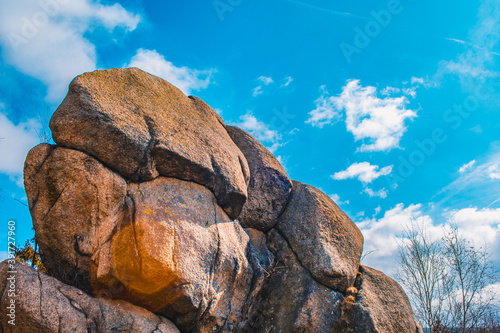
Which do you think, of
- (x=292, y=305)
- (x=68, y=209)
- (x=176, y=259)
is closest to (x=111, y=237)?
(x=68, y=209)

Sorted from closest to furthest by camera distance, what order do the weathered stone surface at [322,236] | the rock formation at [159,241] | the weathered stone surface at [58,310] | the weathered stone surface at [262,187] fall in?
the weathered stone surface at [58,310] < the rock formation at [159,241] < the weathered stone surface at [322,236] < the weathered stone surface at [262,187]

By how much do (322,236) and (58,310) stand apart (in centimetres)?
706

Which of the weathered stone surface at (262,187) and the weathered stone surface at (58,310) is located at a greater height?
the weathered stone surface at (262,187)

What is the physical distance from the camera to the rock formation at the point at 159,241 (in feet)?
21.7

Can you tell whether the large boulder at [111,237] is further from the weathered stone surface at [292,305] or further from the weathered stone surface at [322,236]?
the weathered stone surface at [322,236]

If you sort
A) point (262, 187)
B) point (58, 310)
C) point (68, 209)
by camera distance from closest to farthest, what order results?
point (58, 310), point (68, 209), point (262, 187)

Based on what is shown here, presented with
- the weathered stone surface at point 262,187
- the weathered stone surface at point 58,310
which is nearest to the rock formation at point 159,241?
the weathered stone surface at point 58,310

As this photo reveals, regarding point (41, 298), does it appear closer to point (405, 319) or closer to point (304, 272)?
point (304, 272)

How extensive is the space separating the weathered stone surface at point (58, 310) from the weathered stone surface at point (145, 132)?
2.50m

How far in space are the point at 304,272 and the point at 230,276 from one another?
2.60m

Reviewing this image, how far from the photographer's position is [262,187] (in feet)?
36.6

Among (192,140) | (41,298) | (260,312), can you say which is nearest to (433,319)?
(260,312)

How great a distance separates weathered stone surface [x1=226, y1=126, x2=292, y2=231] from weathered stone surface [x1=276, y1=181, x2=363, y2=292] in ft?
1.10

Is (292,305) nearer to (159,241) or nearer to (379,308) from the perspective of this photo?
(379,308)
